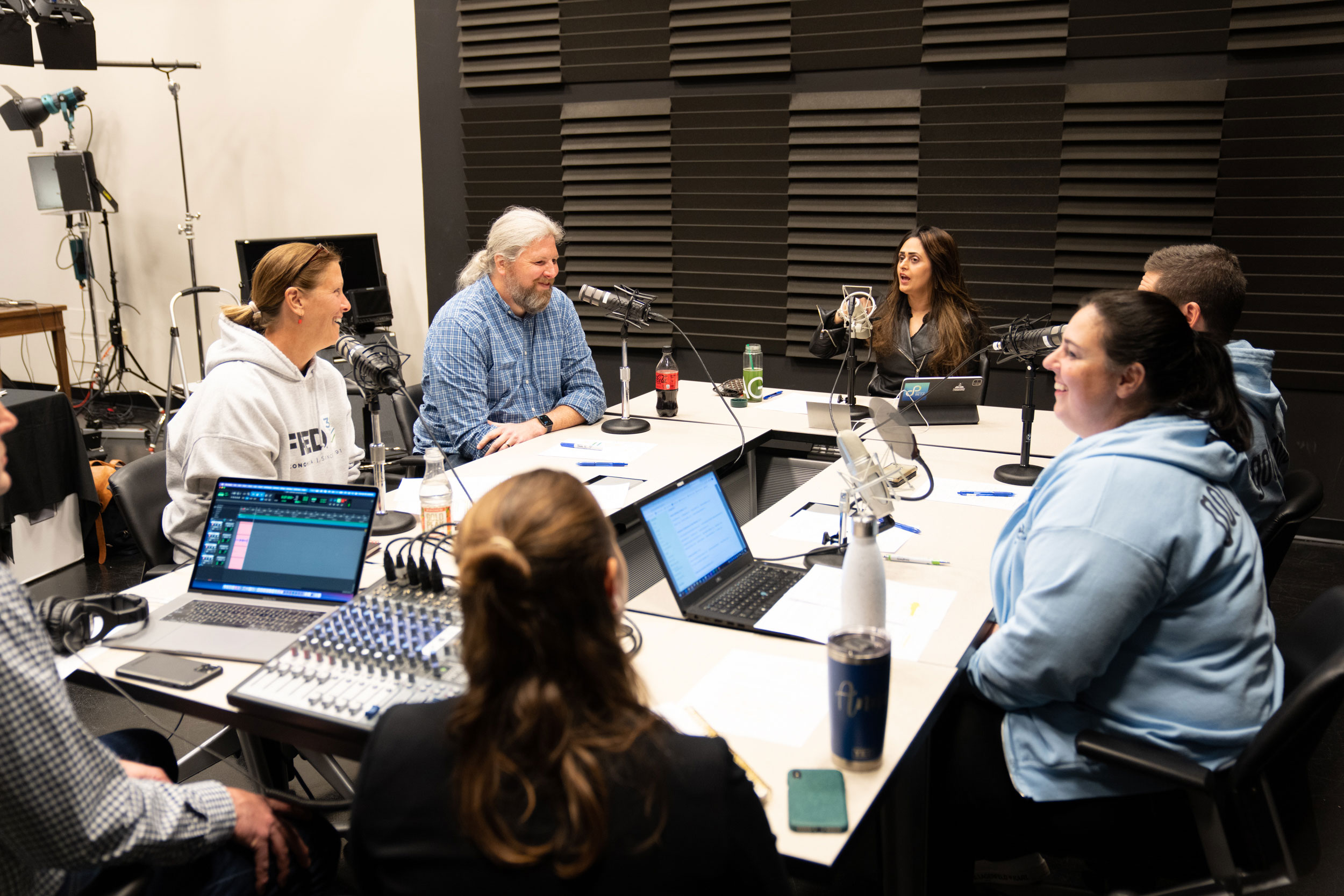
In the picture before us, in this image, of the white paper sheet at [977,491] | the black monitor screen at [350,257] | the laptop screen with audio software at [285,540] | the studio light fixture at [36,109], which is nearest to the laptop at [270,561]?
the laptop screen with audio software at [285,540]

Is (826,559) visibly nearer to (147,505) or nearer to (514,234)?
(147,505)

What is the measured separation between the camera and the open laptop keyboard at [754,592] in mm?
1912

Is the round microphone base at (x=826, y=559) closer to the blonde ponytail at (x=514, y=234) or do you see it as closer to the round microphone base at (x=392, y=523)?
the round microphone base at (x=392, y=523)

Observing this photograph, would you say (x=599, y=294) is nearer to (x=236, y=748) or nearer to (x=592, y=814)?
(x=236, y=748)

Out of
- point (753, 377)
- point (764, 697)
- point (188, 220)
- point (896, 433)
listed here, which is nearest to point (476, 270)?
point (753, 377)

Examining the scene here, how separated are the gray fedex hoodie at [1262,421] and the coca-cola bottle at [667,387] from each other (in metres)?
1.84

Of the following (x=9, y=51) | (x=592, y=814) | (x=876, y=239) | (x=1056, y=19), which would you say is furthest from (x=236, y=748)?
(x=9, y=51)

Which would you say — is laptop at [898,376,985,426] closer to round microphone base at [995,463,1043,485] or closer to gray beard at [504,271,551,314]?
round microphone base at [995,463,1043,485]

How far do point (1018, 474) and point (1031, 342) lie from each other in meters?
0.39

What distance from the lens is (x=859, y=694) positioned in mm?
1338

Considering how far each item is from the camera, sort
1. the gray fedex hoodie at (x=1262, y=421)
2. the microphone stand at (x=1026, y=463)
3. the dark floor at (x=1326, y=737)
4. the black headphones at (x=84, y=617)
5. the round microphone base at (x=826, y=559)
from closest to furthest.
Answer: the black headphones at (x=84, y=617), the round microphone base at (x=826, y=559), the dark floor at (x=1326, y=737), the gray fedex hoodie at (x=1262, y=421), the microphone stand at (x=1026, y=463)

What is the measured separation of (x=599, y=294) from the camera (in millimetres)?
3391

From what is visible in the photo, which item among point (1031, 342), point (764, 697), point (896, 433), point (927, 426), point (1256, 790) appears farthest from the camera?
point (927, 426)

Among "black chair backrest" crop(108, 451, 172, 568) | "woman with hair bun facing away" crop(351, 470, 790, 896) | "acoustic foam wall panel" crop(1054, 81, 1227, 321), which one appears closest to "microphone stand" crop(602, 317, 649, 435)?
"black chair backrest" crop(108, 451, 172, 568)
